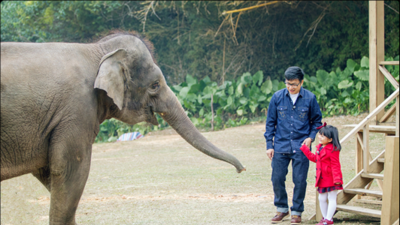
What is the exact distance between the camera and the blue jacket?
471 cm

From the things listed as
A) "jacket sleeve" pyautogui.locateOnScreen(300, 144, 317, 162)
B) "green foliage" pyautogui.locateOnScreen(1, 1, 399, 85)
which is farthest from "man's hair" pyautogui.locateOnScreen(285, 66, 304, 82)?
"green foliage" pyautogui.locateOnScreen(1, 1, 399, 85)

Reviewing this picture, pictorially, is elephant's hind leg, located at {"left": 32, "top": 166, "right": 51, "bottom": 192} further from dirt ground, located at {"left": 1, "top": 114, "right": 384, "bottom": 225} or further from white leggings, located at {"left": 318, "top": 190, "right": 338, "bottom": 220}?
white leggings, located at {"left": 318, "top": 190, "right": 338, "bottom": 220}

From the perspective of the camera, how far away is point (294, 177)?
4.70m

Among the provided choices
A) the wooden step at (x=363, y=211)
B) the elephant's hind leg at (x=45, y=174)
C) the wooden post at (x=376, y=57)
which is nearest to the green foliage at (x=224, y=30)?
the wooden post at (x=376, y=57)

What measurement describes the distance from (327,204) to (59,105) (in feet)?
9.55

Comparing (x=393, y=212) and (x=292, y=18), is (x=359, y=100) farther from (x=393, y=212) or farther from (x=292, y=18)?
(x=393, y=212)

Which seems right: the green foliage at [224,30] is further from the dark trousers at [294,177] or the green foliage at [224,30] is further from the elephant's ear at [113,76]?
the elephant's ear at [113,76]

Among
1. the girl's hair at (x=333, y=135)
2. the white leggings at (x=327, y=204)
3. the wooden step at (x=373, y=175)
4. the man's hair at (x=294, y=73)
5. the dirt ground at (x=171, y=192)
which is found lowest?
the dirt ground at (x=171, y=192)

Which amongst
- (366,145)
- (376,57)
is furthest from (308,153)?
(376,57)

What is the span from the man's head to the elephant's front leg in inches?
90.2

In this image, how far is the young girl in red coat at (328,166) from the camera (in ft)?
14.4

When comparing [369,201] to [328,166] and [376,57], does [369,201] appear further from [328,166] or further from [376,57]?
[376,57]

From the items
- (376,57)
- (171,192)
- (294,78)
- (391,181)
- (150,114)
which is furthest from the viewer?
(171,192)

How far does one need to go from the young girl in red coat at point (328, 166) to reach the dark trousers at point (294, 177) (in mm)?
203
